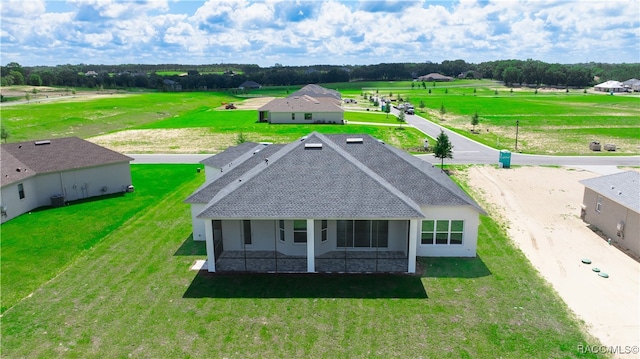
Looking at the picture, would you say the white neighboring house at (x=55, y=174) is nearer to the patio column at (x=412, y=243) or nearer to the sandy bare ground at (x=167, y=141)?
the sandy bare ground at (x=167, y=141)

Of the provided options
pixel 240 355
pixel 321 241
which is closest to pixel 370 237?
pixel 321 241

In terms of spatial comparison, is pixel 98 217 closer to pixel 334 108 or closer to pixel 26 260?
pixel 26 260

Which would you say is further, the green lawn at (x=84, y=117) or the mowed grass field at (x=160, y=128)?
the green lawn at (x=84, y=117)

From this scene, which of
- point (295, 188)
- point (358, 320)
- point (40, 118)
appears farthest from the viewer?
point (40, 118)

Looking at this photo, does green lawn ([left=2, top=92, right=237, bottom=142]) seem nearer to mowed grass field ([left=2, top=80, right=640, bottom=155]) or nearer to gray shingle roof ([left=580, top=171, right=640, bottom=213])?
mowed grass field ([left=2, top=80, right=640, bottom=155])

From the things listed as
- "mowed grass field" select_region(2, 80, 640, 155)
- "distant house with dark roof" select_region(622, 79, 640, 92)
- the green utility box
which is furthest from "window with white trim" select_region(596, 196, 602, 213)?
"distant house with dark roof" select_region(622, 79, 640, 92)

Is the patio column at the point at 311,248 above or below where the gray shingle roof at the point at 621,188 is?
below

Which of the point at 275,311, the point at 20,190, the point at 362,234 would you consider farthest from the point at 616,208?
the point at 20,190

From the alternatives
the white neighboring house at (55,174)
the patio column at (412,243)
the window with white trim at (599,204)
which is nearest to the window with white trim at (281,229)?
the patio column at (412,243)
